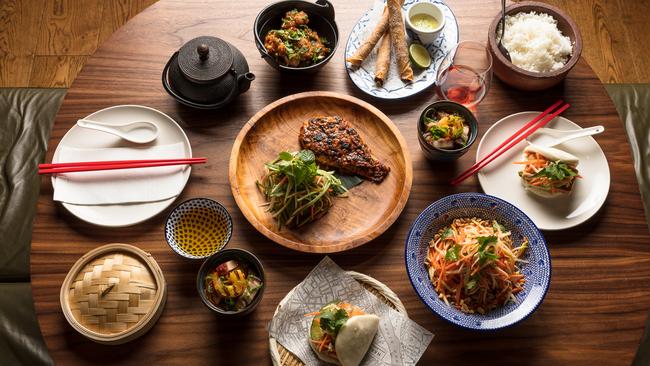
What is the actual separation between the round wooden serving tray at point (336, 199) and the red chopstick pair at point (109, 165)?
0.25 metres

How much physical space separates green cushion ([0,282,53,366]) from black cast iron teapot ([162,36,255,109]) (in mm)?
1362

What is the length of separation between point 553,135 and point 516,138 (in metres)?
0.19

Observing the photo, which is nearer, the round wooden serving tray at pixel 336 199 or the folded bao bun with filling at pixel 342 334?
the folded bao bun with filling at pixel 342 334

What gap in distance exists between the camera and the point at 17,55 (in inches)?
180

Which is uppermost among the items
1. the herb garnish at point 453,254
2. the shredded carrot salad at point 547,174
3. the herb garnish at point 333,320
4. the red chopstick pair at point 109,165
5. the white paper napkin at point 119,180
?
the shredded carrot salad at point 547,174

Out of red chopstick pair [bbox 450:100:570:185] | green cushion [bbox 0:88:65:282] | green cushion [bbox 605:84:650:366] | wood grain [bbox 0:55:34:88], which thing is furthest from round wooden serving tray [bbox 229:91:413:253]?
wood grain [bbox 0:55:34:88]

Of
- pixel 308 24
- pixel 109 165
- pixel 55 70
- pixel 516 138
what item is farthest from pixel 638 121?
pixel 55 70

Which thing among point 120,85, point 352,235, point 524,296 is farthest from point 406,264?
point 120,85

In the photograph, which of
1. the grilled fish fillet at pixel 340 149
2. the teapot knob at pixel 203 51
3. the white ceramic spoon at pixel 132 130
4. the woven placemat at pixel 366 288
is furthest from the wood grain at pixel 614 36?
the white ceramic spoon at pixel 132 130

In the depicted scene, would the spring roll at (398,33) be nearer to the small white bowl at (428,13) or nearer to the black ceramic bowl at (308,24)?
the small white bowl at (428,13)

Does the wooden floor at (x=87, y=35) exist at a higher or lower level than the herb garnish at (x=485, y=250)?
lower

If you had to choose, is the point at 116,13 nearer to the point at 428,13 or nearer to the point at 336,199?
the point at 428,13

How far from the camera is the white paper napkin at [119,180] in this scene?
2.60 m

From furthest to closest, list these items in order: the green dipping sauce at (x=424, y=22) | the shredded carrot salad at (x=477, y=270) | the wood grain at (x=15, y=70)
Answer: the wood grain at (x=15, y=70)
the green dipping sauce at (x=424, y=22)
the shredded carrot salad at (x=477, y=270)
